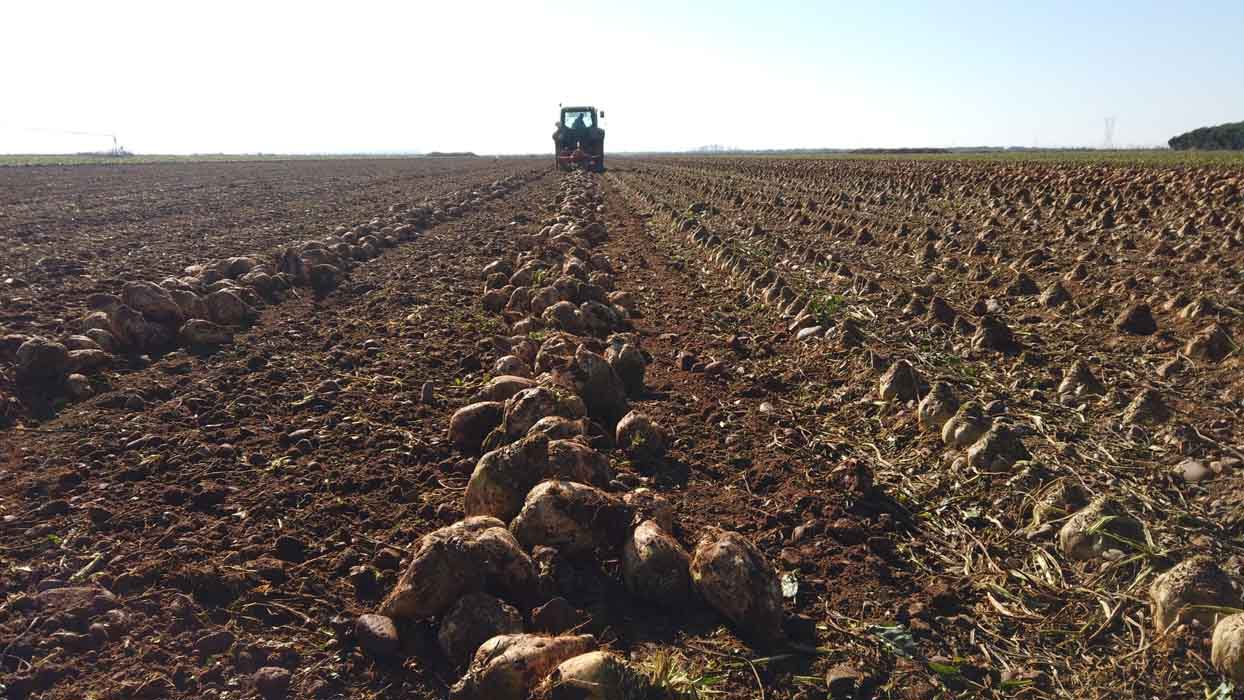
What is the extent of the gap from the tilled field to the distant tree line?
60.6m

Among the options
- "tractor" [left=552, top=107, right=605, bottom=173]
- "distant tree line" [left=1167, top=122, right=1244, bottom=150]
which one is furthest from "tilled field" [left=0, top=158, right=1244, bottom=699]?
"distant tree line" [left=1167, top=122, right=1244, bottom=150]

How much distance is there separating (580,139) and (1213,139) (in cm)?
4917

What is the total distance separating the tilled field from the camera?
270 centimetres

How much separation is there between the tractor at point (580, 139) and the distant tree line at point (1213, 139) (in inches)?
1790

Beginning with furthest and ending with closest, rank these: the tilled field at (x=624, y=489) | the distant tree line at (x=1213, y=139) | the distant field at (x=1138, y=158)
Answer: the distant tree line at (x=1213, y=139) → the distant field at (x=1138, y=158) → the tilled field at (x=624, y=489)

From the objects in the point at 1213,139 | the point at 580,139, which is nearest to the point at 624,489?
the point at 580,139

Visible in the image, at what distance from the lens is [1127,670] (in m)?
2.62

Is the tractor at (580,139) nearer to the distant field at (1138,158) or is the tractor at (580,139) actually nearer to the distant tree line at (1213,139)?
the distant field at (1138,158)

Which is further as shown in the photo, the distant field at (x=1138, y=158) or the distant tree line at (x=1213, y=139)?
the distant tree line at (x=1213, y=139)

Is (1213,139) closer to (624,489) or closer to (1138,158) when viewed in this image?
(1138,158)

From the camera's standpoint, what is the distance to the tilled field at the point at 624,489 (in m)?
2.70

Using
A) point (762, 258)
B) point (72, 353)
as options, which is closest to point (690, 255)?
point (762, 258)

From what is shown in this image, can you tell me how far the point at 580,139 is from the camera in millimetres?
41219

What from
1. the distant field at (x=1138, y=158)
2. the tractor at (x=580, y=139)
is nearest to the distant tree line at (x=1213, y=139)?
the distant field at (x=1138, y=158)
